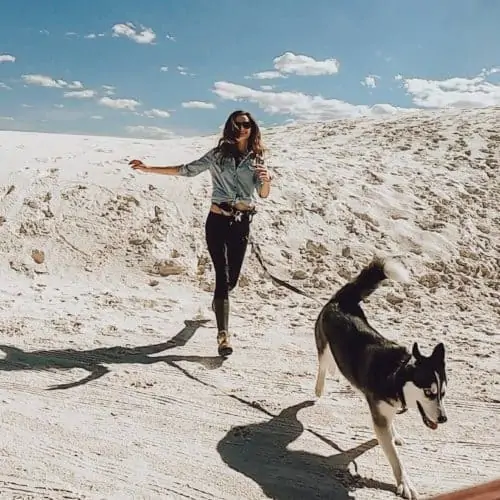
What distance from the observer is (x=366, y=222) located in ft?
31.5

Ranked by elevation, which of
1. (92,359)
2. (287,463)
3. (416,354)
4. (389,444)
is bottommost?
(287,463)

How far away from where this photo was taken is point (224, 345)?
5.89 metres

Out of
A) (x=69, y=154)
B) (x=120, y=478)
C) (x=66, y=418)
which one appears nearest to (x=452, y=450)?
(x=120, y=478)

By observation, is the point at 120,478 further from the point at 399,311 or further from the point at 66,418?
the point at 399,311

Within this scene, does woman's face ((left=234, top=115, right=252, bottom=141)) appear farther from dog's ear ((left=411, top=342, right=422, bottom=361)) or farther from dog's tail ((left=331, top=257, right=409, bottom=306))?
dog's ear ((left=411, top=342, right=422, bottom=361))

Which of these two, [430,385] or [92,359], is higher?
[430,385]

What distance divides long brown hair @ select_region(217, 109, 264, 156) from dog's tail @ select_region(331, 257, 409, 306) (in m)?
1.59

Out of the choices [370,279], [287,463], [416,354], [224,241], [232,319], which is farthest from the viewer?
[232,319]

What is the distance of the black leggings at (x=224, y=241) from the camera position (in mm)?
5852

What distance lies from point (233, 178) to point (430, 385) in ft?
9.37

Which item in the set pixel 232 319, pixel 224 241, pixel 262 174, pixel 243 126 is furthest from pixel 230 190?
pixel 232 319

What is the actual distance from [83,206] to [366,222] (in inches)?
162

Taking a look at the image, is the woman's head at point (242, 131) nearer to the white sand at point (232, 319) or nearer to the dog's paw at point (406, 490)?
the white sand at point (232, 319)

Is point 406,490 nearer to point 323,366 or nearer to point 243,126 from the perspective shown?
point 323,366
